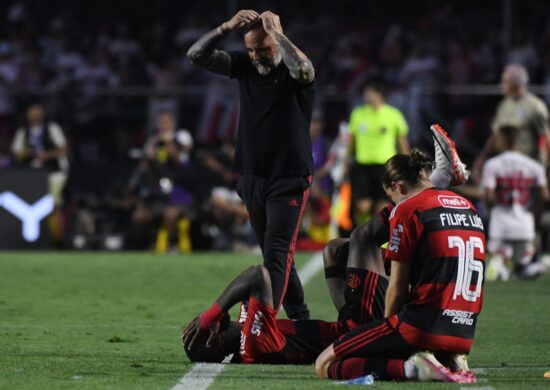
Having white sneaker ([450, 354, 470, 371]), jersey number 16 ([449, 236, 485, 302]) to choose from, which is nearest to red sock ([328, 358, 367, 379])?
white sneaker ([450, 354, 470, 371])

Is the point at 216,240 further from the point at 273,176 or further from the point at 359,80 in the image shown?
the point at 273,176

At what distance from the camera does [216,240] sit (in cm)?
1956

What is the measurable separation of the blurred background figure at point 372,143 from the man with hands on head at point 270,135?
7793 millimetres

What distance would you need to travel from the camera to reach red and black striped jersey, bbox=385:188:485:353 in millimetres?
6988

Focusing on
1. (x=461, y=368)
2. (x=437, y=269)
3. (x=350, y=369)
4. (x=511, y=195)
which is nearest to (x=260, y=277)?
(x=350, y=369)

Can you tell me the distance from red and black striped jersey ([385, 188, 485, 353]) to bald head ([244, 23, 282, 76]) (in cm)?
168

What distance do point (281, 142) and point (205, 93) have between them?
12951mm

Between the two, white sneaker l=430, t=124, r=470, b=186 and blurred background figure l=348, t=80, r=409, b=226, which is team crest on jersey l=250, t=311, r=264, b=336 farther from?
blurred background figure l=348, t=80, r=409, b=226

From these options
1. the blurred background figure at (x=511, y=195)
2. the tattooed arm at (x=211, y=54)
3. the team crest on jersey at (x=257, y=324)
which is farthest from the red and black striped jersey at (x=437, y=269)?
the blurred background figure at (x=511, y=195)

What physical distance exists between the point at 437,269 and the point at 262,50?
205 cm

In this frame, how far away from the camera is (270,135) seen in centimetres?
844

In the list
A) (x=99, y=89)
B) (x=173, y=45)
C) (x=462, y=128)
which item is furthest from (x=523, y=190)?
(x=173, y=45)

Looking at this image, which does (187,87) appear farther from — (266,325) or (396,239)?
(396,239)

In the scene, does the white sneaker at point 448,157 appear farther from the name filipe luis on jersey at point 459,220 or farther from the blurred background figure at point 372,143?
the blurred background figure at point 372,143
